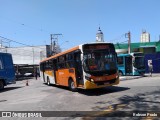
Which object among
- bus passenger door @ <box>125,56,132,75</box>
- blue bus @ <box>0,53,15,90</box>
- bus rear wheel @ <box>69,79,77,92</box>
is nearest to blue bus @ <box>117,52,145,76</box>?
bus passenger door @ <box>125,56,132,75</box>

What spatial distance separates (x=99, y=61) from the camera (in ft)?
56.5

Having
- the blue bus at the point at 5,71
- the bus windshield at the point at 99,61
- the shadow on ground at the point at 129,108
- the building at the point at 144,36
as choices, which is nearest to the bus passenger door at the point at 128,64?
the blue bus at the point at 5,71

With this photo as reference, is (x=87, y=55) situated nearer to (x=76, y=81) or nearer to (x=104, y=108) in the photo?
(x=76, y=81)

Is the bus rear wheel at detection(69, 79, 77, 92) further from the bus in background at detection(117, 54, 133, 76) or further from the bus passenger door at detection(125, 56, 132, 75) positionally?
the bus passenger door at detection(125, 56, 132, 75)

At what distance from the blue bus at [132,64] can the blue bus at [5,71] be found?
14.3 m

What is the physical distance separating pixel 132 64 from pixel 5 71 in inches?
614

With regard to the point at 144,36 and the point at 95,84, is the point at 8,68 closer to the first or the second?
the point at 95,84

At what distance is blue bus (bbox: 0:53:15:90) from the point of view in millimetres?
26344

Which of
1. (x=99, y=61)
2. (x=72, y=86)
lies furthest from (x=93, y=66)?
(x=72, y=86)

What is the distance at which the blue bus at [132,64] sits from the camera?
35469 mm

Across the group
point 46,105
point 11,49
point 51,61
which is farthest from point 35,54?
point 46,105

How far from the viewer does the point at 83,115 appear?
1089 cm

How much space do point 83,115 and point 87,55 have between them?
669 centimetres

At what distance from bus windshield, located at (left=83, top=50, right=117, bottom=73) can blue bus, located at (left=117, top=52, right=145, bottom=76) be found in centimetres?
1829
